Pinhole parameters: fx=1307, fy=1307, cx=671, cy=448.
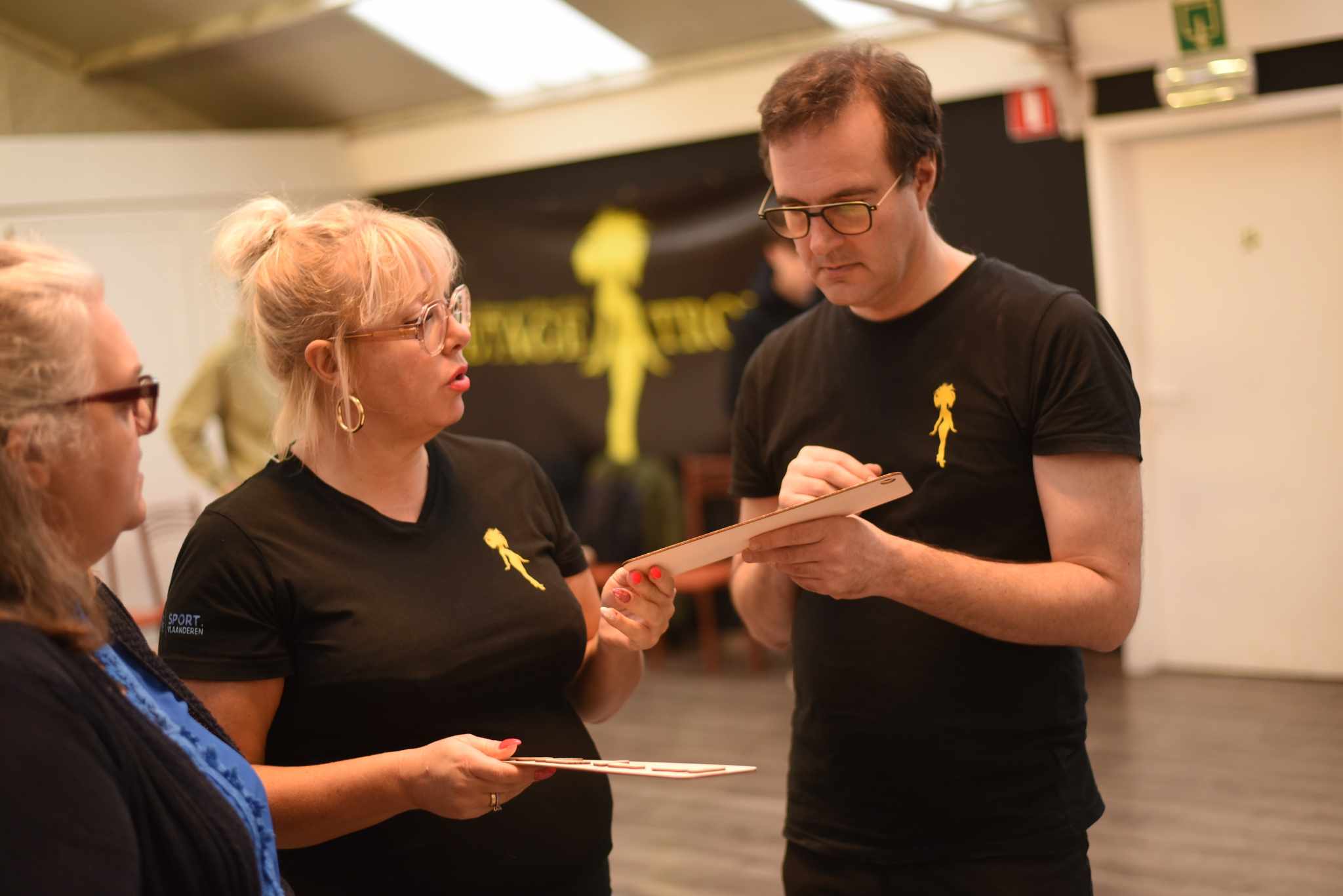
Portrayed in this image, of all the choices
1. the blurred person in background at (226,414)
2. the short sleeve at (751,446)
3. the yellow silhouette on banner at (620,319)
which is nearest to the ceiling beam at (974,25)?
the yellow silhouette on banner at (620,319)

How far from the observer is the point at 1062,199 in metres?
5.84

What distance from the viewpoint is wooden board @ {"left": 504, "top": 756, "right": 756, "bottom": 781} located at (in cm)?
131

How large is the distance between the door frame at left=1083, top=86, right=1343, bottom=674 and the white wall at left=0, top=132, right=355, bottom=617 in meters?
4.19

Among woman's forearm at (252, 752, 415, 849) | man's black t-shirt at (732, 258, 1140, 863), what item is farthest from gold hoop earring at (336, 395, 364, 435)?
man's black t-shirt at (732, 258, 1140, 863)

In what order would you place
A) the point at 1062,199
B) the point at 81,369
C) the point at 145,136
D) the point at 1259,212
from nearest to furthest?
1. the point at 81,369
2. the point at 1259,212
3. the point at 1062,199
4. the point at 145,136

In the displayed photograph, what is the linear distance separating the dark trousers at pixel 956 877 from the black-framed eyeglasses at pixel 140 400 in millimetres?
1084

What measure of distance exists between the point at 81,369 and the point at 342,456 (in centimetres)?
57

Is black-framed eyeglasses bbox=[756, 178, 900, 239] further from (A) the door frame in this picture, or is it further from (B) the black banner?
(B) the black banner

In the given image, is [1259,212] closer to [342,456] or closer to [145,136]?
[342,456]

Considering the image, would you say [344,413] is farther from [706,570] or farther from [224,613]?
[706,570]

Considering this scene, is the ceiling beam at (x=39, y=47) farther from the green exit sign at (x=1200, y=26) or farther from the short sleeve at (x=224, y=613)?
the short sleeve at (x=224, y=613)

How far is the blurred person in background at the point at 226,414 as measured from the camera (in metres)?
5.69

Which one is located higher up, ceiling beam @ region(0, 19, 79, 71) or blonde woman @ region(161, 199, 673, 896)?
ceiling beam @ region(0, 19, 79, 71)

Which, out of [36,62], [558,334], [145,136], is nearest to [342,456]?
[558,334]
